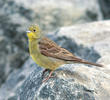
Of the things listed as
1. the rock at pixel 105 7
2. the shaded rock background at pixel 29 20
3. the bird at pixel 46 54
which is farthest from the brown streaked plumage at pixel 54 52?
the rock at pixel 105 7

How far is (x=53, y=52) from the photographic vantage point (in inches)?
218

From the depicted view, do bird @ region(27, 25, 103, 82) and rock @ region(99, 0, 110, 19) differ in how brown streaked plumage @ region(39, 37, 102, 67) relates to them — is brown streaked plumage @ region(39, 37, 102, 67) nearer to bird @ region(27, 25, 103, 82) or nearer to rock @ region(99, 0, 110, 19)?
bird @ region(27, 25, 103, 82)

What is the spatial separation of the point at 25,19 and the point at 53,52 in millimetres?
4968

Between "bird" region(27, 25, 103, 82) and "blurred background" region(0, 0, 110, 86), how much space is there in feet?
13.0

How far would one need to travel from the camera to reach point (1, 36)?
31.7ft

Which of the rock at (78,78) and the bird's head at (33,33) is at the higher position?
the bird's head at (33,33)

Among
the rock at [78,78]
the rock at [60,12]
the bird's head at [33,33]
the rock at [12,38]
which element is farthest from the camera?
the rock at [60,12]

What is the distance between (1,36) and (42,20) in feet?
5.54

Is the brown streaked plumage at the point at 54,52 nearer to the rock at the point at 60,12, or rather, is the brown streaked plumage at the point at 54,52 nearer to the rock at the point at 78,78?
the rock at the point at 78,78

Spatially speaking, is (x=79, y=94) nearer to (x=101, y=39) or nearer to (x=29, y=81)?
(x=29, y=81)

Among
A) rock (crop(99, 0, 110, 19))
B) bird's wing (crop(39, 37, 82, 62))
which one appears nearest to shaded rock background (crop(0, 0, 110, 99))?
rock (crop(99, 0, 110, 19))

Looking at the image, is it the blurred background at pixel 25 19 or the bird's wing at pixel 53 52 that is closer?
the bird's wing at pixel 53 52

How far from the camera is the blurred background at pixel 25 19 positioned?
9.54 metres

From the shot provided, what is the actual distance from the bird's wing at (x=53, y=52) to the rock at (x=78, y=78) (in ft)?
0.76
